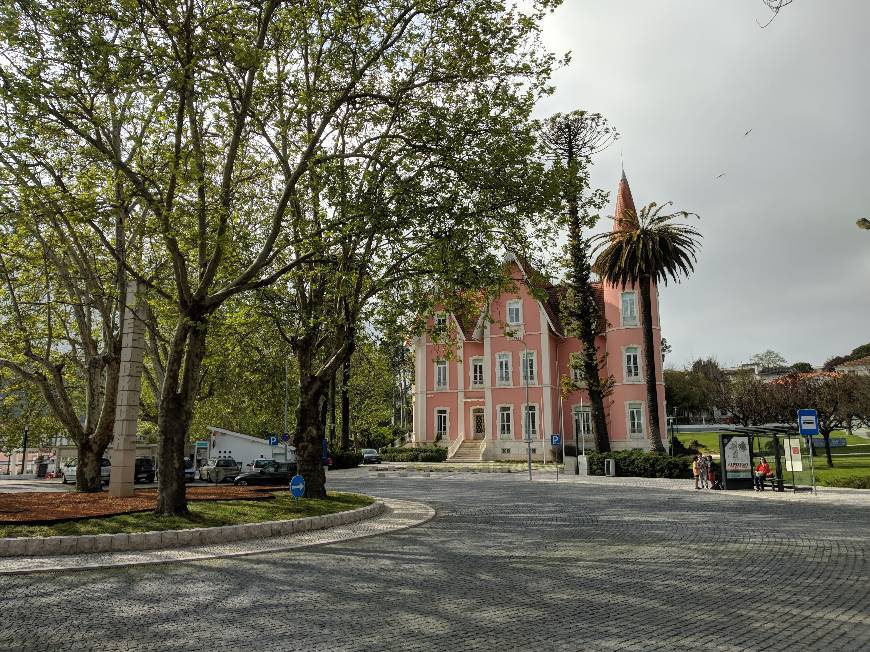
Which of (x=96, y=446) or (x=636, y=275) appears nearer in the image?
(x=96, y=446)

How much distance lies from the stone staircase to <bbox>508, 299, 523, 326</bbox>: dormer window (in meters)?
10.0

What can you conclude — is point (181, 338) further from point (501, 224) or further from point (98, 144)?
point (501, 224)

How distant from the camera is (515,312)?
49.8 m

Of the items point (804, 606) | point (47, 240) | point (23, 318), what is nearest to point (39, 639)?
point (804, 606)

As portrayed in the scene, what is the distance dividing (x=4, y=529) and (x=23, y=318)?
14808mm

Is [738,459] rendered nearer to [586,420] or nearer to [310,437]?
[310,437]

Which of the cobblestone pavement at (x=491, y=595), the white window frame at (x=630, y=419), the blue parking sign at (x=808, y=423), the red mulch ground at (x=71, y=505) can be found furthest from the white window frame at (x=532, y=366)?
the cobblestone pavement at (x=491, y=595)

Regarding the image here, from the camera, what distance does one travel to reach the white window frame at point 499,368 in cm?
4891

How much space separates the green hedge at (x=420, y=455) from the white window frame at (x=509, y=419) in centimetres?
476

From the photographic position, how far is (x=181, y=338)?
15.2 metres

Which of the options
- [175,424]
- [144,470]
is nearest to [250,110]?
[175,424]

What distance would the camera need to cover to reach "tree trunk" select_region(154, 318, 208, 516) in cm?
1470

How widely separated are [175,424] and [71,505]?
15.7 feet

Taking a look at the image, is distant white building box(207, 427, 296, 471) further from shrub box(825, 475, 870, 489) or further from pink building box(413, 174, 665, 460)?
shrub box(825, 475, 870, 489)
